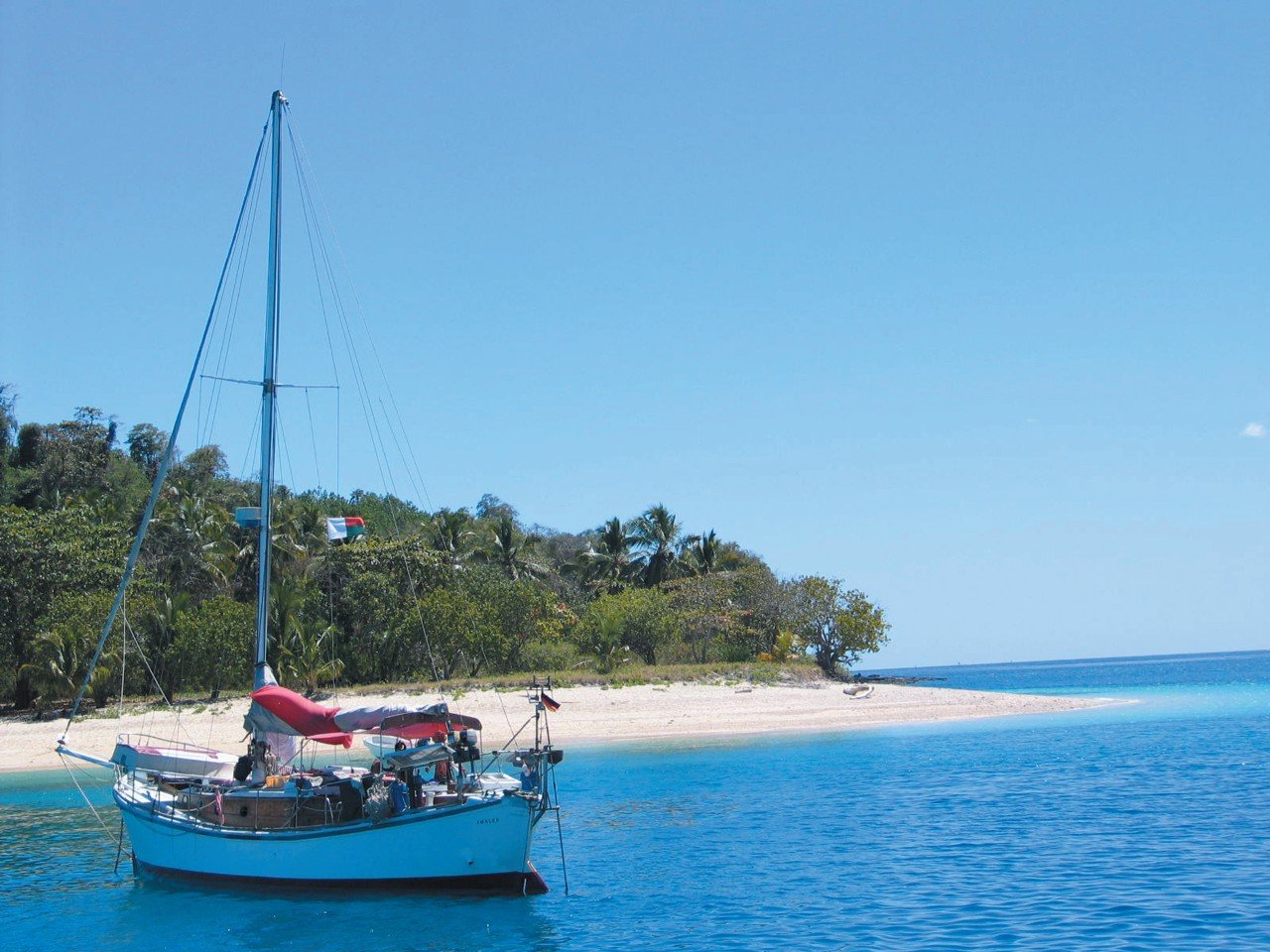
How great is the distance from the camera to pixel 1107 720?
52.4 m

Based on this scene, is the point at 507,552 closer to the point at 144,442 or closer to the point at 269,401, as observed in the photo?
the point at 144,442

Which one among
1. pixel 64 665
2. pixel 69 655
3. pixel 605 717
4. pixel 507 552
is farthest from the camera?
pixel 507 552

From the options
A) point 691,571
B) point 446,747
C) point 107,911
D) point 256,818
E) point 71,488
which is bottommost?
point 107,911

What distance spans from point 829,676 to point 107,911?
50699 mm

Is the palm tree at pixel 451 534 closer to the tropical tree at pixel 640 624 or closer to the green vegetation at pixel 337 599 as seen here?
the green vegetation at pixel 337 599

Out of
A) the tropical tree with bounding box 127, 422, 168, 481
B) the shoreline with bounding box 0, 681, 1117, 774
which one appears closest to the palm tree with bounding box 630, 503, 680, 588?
the shoreline with bounding box 0, 681, 1117, 774

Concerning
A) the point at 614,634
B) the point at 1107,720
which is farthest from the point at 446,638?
the point at 1107,720

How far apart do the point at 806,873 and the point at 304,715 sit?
1000 centimetres

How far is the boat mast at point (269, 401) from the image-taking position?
896 inches

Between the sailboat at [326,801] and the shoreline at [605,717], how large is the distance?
16608 millimetres

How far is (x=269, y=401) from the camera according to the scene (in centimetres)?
2356

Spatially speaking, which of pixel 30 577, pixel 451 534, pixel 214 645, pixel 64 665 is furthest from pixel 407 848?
pixel 451 534

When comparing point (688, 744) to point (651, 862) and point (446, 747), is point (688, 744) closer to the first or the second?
point (651, 862)

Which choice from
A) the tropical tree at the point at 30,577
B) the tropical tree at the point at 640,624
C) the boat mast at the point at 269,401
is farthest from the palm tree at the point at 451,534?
the boat mast at the point at 269,401
